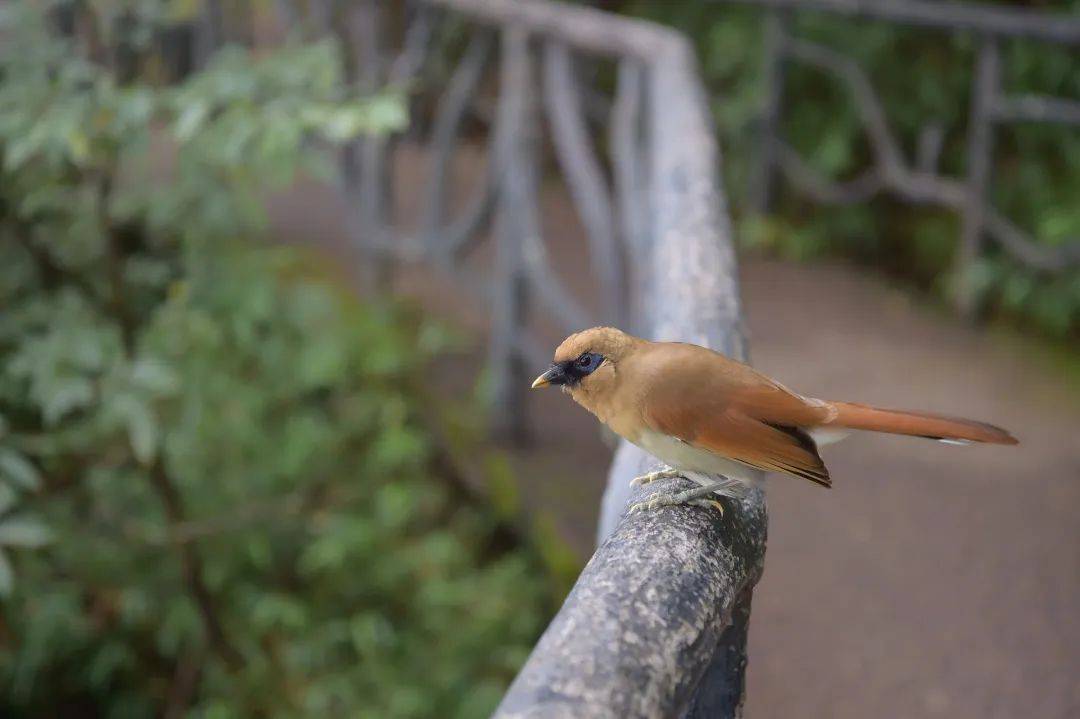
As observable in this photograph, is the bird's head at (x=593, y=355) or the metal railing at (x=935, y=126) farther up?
the bird's head at (x=593, y=355)

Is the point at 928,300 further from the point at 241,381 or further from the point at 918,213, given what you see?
the point at 241,381

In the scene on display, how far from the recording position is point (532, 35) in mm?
4270

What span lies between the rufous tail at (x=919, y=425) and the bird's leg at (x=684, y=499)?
0.61 ft

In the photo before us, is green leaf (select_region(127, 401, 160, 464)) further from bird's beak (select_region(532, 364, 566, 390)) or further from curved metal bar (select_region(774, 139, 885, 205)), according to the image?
curved metal bar (select_region(774, 139, 885, 205))

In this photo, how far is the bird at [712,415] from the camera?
147 centimetres

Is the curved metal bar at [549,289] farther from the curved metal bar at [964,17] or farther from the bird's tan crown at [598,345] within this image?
the bird's tan crown at [598,345]

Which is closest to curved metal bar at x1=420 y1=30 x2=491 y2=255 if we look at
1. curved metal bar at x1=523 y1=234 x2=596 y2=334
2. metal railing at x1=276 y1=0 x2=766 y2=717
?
metal railing at x1=276 y1=0 x2=766 y2=717

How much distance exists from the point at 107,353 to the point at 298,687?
1398 mm

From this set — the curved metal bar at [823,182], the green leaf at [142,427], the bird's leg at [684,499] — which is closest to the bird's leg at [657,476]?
the bird's leg at [684,499]

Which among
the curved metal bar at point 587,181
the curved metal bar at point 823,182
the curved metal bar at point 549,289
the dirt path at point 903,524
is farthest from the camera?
the curved metal bar at point 823,182

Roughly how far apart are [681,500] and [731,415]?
0.20 meters

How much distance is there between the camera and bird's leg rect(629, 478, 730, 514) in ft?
4.35

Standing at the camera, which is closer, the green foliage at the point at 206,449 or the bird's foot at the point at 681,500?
the bird's foot at the point at 681,500

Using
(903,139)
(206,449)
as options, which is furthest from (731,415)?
(903,139)
